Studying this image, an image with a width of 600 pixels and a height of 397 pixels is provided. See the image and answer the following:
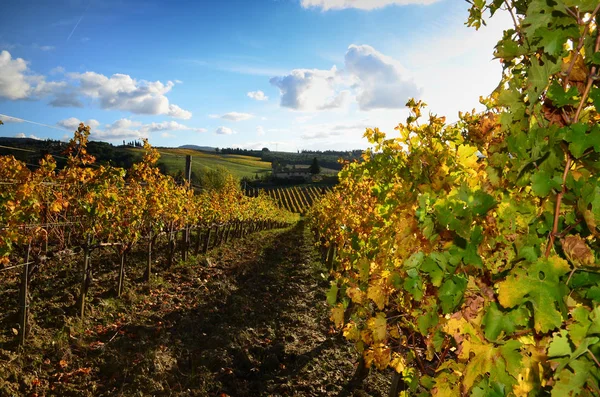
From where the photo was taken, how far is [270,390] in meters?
5.40

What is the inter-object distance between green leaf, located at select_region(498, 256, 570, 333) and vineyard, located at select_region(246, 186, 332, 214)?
58843 mm

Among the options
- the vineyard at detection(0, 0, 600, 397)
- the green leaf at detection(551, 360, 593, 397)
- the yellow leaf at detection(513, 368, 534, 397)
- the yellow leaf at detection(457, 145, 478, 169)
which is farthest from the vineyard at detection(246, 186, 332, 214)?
the green leaf at detection(551, 360, 593, 397)

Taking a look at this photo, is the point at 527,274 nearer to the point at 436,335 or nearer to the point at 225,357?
the point at 436,335

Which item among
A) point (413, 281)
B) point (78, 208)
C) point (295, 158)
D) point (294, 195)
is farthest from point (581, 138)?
point (295, 158)

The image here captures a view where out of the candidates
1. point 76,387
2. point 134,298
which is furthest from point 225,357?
point 134,298

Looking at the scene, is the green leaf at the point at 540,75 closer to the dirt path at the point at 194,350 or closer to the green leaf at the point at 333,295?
the green leaf at the point at 333,295

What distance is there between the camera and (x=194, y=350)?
6.42 metres

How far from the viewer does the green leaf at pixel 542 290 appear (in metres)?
1.07

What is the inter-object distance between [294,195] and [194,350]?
6549 cm

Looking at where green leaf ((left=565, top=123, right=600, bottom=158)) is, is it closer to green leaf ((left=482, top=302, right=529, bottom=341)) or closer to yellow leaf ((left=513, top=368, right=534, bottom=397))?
green leaf ((left=482, top=302, right=529, bottom=341))

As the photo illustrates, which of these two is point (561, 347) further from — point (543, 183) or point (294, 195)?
point (294, 195)

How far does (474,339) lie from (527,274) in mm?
351

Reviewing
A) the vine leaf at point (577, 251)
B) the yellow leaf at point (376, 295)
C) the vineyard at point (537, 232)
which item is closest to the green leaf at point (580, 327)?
the vineyard at point (537, 232)

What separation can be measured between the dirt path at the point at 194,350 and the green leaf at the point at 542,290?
5.09 metres
